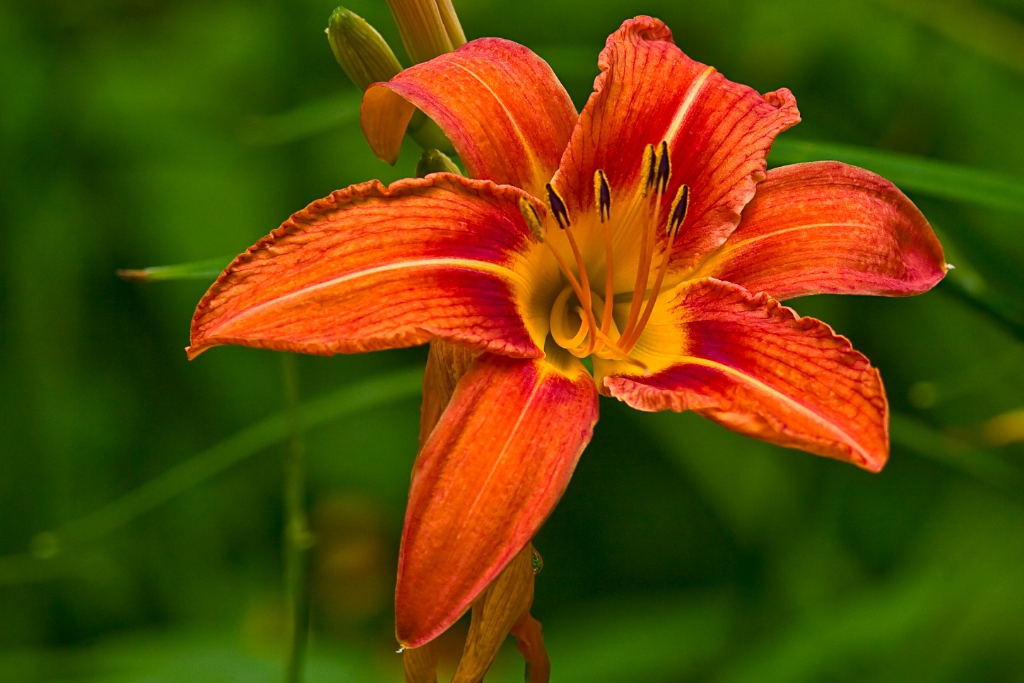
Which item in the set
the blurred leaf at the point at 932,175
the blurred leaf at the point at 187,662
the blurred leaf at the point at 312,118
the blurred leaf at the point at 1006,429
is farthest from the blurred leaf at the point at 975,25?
the blurred leaf at the point at 187,662

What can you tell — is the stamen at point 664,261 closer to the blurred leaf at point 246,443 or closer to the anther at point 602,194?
the anther at point 602,194

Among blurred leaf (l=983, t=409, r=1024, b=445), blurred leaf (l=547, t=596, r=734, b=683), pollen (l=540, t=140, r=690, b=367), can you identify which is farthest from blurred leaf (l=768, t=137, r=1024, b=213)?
blurred leaf (l=547, t=596, r=734, b=683)

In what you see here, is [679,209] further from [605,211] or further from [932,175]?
[932,175]

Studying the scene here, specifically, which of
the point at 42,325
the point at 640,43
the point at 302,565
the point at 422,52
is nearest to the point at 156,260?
the point at 42,325

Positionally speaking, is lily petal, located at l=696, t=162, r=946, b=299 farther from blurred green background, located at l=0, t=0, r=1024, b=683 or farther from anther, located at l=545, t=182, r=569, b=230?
blurred green background, located at l=0, t=0, r=1024, b=683

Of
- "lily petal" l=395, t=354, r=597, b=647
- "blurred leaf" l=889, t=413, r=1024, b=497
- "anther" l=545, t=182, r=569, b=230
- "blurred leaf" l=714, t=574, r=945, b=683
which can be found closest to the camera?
"lily petal" l=395, t=354, r=597, b=647

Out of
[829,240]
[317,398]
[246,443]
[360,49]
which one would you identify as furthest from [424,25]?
[317,398]
